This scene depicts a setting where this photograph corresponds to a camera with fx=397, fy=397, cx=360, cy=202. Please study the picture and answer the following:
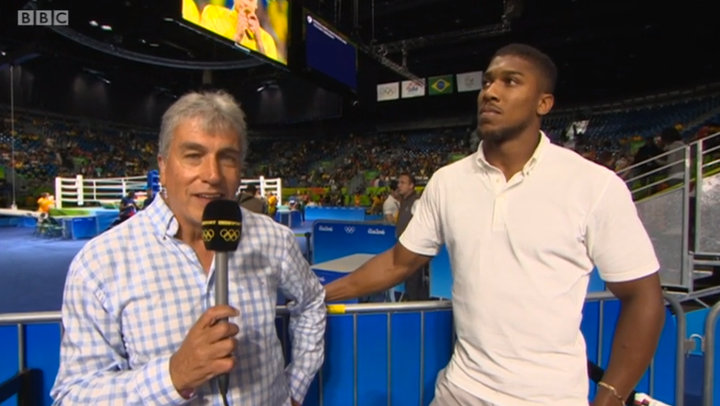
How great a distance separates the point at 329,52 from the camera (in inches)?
298

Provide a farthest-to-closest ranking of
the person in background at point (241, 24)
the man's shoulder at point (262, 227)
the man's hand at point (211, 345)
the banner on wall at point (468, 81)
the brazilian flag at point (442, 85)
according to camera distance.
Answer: the brazilian flag at point (442, 85) < the banner on wall at point (468, 81) < the person in background at point (241, 24) < the man's shoulder at point (262, 227) < the man's hand at point (211, 345)

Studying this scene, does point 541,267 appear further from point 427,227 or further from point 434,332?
point 434,332

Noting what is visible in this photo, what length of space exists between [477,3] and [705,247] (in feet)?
37.9

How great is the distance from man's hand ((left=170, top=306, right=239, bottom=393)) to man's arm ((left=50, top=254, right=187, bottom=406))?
0.41 ft

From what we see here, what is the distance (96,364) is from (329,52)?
24.2 feet

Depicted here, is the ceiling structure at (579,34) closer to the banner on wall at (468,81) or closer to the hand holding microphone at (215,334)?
the banner on wall at (468,81)

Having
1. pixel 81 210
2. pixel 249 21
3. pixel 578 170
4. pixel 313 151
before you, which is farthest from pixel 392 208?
pixel 313 151

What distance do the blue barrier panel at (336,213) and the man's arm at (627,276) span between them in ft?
42.9

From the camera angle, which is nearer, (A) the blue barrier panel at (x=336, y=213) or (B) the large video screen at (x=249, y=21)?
(B) the large video screen at (x=249, y=21)

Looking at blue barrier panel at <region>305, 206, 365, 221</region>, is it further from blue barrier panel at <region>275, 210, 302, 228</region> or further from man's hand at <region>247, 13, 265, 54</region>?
man's hand at <region>247, 13, 265, 54</region>

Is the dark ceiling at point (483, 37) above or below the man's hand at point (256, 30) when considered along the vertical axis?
above

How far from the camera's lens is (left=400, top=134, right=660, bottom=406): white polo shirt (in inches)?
46.6

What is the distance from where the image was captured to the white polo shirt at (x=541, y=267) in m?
1.18

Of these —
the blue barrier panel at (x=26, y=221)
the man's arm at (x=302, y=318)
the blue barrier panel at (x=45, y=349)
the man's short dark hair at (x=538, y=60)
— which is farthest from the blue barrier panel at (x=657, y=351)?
the blue barrier panel at (x=26, y=221)
